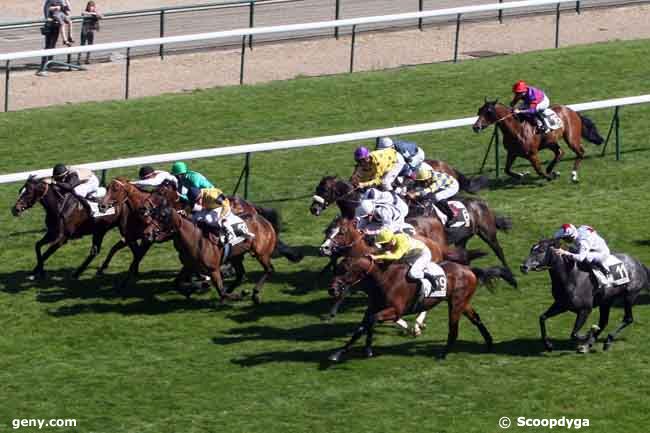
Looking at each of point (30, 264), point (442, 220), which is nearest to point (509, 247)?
point (442, 220)

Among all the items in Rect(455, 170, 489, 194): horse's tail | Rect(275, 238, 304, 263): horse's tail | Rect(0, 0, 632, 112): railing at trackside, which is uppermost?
Rect(0, 0, 632, 112): railing at trackside

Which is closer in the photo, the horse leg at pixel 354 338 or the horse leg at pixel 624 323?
the horse leg at pixel 354 338

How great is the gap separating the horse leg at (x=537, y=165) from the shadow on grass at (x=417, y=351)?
6.08 meters

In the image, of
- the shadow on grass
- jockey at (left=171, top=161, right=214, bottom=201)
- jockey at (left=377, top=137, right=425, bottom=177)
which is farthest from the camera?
jockey at (left=377, top=137, right=425, bottom=177)

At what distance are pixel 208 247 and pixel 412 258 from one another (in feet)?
8.86

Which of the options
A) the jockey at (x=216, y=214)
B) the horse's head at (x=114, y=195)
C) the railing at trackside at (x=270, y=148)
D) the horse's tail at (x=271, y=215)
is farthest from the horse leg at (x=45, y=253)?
the horse's tail at (x=271, y=215)

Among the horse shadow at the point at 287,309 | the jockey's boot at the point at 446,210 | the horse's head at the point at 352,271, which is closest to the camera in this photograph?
the horse's head at the point at 352,271

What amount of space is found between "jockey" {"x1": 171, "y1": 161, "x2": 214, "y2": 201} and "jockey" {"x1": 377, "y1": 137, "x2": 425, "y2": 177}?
91.0 inches

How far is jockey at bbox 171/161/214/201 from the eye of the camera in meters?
17.2

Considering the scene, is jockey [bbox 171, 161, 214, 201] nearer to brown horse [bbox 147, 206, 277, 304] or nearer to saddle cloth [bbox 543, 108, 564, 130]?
brown horse [bbox 147, 206, 277, 304]

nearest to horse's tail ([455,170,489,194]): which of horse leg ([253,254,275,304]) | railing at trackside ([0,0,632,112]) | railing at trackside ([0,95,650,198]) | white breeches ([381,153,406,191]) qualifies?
white breeches ([381,153,406,191])

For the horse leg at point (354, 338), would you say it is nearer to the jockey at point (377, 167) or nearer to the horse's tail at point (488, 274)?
the horse's tail at point (488, 274)

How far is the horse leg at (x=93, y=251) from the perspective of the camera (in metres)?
17.9

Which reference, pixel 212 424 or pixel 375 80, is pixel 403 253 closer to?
pixel 212 424
